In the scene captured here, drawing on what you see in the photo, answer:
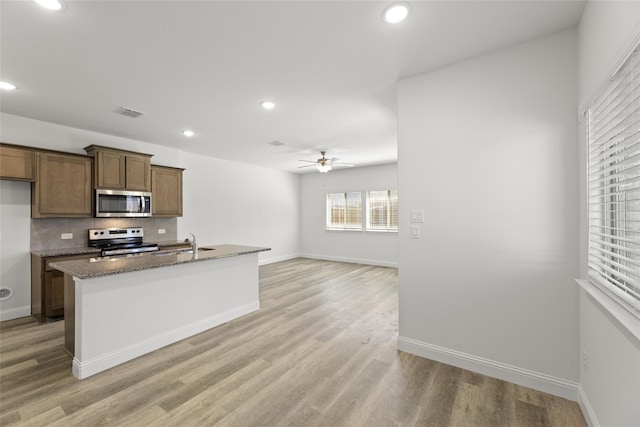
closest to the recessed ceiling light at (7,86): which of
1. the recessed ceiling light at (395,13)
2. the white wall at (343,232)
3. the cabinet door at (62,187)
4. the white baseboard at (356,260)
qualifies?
the cabinet door at (62,187)

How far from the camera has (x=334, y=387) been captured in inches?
86.9

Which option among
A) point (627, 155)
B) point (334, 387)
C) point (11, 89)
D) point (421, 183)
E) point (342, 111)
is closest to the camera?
point (627, 155)

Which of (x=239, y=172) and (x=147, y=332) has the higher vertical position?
(x=239, y=172)

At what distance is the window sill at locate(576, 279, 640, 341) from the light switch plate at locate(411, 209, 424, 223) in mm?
1189

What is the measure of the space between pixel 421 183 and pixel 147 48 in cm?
262

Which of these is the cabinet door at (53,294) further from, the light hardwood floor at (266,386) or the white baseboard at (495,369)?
the white baseboard at (495,369)

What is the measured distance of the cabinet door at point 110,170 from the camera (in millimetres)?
4102

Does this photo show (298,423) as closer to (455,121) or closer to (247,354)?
(247,354)

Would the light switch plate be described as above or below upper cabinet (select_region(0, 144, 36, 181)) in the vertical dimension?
below

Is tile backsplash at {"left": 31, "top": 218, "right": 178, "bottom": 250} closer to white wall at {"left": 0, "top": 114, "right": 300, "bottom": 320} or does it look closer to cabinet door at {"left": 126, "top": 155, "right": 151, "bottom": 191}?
white wall at {"left": 0, "top": 114, "right": 300, "bottom": 320}

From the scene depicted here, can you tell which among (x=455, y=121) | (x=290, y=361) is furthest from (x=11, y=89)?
(x=455, y=121)

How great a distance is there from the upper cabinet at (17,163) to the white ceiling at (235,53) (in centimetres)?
52

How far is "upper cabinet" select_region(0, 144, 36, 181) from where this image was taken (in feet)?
11.1

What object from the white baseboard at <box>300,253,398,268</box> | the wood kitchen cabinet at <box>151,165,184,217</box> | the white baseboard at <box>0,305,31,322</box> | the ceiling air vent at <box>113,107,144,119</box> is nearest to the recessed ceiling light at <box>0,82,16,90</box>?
the ceiling air vent at <box>113,107,144,119</box>
